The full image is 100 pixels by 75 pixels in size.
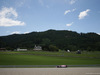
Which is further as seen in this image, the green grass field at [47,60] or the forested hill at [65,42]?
the forested hill at [65,42]

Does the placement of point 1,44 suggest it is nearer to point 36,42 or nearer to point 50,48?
point 50,48

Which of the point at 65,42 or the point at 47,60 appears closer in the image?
the point at 47,60

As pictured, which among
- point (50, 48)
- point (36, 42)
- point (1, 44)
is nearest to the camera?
point (50, 48)

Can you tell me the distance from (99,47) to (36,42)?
6105cm

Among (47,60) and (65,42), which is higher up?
(65,42)

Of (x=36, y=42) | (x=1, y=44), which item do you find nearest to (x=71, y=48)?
(x=1, y=44)

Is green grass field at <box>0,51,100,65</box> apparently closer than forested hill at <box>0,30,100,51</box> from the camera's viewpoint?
Yes

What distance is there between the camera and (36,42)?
105m

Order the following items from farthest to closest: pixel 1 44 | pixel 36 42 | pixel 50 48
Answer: pixel 36 42
pixel 1 44
pixel 50 48

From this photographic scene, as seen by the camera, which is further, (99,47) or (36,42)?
(36,42)

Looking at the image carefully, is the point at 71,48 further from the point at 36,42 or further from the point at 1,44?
the point at 36,42

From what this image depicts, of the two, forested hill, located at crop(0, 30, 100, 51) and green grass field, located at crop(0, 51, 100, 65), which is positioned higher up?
forested hill, located at crop(0, 30, 100, 51)

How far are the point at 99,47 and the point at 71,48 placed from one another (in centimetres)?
1536

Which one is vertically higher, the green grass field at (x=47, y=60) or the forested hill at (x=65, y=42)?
the forested hill at (x=65, y=42)
